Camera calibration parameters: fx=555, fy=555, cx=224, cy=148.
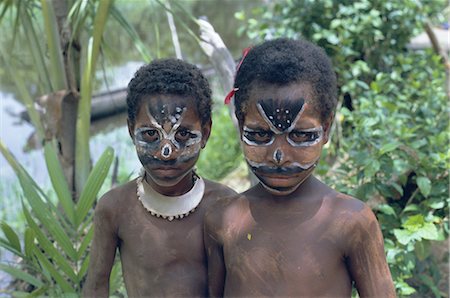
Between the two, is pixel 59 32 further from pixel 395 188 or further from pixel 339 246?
pixel 339 246

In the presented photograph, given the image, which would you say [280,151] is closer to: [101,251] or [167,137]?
[167,137]

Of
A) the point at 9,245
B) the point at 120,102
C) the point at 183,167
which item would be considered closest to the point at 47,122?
the point at 9,245

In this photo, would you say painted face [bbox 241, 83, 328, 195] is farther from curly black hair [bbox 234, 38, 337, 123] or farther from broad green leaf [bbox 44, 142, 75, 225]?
broad green leaf [bbox 44, 142, 75, 225]

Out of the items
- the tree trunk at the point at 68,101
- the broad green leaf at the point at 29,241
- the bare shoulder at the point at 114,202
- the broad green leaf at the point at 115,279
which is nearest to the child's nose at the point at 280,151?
the bare shoulder at the point at 114,202

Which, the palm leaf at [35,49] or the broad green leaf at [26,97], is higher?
the palm leaf at [35,49]

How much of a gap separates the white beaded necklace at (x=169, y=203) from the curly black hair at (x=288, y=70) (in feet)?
1.04

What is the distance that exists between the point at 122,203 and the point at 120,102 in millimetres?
3908

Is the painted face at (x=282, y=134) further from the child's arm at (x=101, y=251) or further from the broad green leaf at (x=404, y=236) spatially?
the broad green leaf at (x=404, y=236)

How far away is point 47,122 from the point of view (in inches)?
98.5

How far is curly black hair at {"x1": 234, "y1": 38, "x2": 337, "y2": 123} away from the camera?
4.03 feet

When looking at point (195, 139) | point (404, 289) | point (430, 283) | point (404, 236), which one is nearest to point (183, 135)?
point (195, 139)

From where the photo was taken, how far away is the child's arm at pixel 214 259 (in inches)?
55.2

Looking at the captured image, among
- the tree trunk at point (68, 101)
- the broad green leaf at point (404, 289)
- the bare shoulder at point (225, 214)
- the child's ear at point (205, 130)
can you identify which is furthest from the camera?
the tree trunk at point (68, 101)

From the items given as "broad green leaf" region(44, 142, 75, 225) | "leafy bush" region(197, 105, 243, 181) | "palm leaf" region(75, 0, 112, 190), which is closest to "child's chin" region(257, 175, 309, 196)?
"broad green leaf" region(44, 142, 75, 225)
